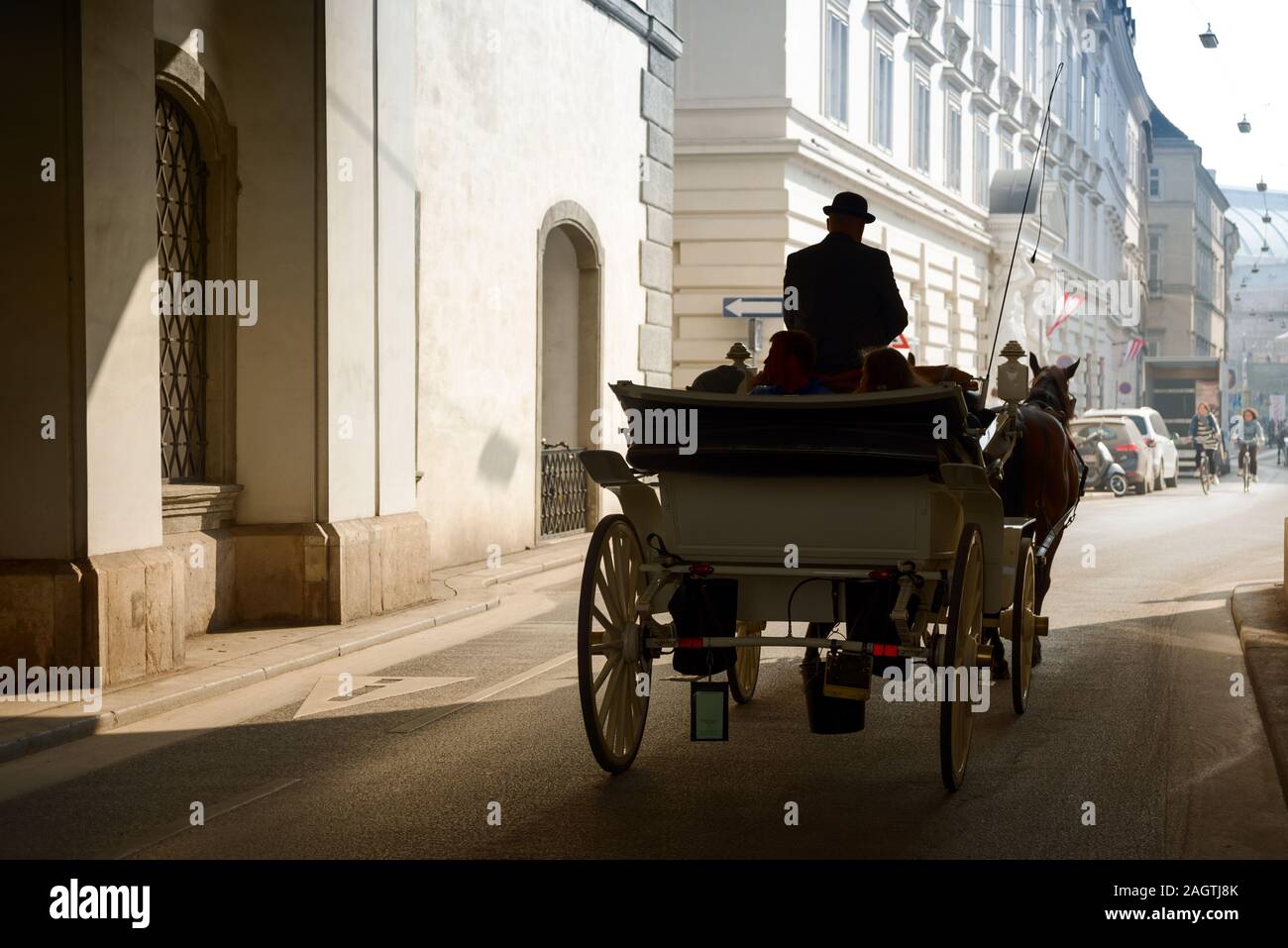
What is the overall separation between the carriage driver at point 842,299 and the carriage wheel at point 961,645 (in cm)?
105

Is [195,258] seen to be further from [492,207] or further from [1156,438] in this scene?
[1156,438]

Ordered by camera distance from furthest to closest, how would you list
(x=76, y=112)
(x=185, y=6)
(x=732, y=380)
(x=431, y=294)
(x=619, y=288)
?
(x=619, y=288), (x=431, y=294), (x=185, y=6), (x=76, y=112), (x=732, y=380)

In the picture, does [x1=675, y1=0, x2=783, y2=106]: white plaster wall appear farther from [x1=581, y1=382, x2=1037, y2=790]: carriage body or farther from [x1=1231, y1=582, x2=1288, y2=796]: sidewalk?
[x1=581, y1=382, x2=1037, y2=790]: carriage body

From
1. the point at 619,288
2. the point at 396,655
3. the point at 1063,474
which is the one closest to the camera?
the point at 1063,474

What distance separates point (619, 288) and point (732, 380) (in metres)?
13.5

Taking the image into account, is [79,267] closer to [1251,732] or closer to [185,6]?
[185,6]

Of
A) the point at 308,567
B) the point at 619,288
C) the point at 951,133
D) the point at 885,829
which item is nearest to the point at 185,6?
the point at 308,567

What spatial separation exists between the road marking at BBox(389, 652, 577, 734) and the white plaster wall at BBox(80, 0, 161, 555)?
2.14m

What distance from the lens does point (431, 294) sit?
49.5 feet

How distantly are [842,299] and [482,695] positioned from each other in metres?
3.12

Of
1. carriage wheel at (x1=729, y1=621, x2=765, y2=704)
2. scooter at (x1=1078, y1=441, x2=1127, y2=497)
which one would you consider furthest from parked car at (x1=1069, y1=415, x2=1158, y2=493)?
carriage wheel at (x1=729, y1=621, x2=765, y2=704)
